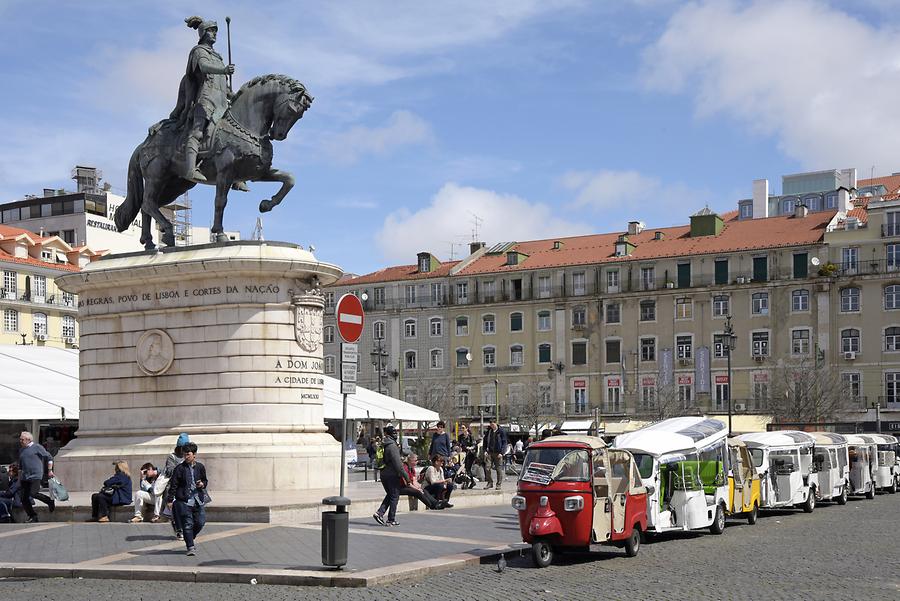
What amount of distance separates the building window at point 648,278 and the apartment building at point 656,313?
0.43 feet

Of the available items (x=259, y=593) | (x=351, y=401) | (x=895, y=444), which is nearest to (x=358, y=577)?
(x=259, y=593)

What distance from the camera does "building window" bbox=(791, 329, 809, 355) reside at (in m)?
77.7

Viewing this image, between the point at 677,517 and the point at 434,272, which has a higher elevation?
the point at 434,272

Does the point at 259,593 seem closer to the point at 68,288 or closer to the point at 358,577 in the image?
the point at 358,577

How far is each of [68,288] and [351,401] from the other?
45.1 feet

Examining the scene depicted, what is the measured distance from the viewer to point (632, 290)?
83.5 meters

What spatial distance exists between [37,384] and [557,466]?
20873 millimetres

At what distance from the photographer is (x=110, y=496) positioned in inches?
812

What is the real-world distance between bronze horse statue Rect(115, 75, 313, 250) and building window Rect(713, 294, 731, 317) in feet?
189

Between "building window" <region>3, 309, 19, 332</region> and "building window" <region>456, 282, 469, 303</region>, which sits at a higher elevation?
"building window" <region>456, 282, 469, 303</region>

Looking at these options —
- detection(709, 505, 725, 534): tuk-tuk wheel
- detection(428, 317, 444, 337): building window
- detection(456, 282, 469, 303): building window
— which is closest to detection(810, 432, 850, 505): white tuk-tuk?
detection(709, 505, 725, 534): tuk-tuk wheel

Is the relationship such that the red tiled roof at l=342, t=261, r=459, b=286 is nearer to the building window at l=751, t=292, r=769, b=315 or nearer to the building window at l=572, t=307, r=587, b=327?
the building window at l=572, t=307, r=587, b=327

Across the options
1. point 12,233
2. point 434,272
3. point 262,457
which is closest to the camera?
point 262,457

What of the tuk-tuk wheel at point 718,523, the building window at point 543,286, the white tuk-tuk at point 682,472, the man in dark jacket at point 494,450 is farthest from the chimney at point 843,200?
the tuk-tuk wheel at point 718,523
